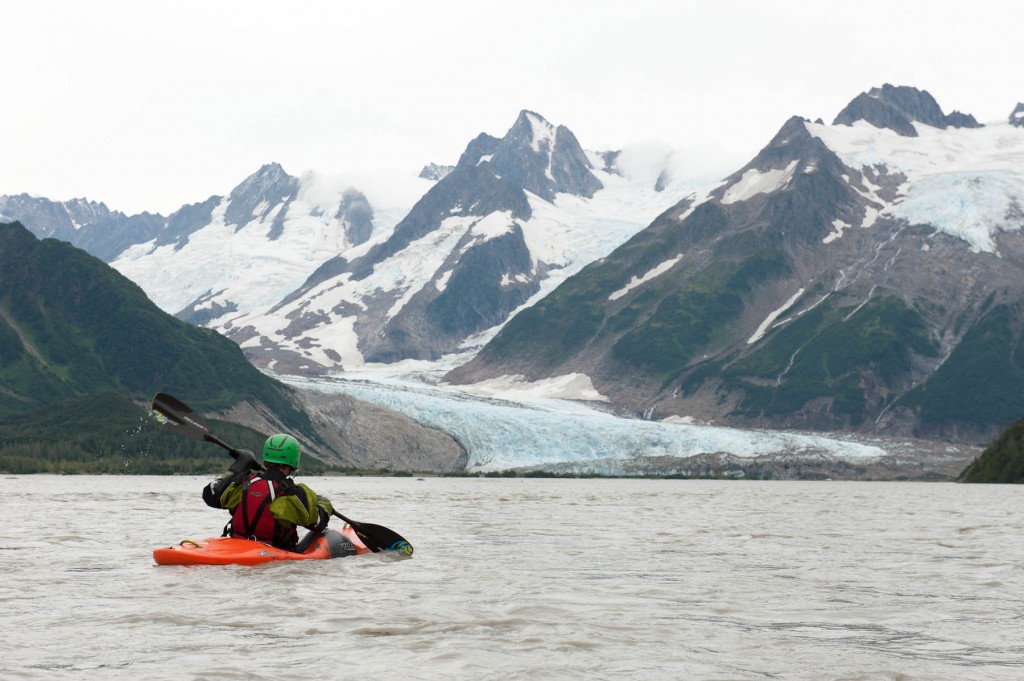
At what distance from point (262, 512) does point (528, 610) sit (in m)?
8.17

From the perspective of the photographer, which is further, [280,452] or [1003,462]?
[1003,462]

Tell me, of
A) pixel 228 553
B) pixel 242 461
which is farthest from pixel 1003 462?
pixel 242 461

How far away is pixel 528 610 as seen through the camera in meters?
21.6

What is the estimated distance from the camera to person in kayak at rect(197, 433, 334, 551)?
2670 cm

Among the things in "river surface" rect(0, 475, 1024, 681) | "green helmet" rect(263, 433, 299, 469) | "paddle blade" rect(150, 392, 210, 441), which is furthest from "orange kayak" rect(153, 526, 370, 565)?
"paddle blade" rect(150, 392, 210, 441)

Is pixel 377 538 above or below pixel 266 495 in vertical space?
below

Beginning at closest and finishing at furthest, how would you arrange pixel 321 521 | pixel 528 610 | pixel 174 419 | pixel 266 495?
pixel 528 610
pixel 266 495
pixel 321 521
pixel 174 419

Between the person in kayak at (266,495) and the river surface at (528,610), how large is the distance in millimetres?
920

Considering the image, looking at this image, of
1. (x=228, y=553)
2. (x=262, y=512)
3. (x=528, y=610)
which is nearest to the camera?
(x=528, y=610)

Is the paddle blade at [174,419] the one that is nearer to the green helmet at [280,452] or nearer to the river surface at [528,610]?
the river surface at [528,610]

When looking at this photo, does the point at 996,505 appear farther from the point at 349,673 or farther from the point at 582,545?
the point at 349,673

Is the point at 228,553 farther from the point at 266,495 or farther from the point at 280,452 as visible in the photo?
the point at 280,452

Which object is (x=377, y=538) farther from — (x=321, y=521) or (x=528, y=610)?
(x=528, y=610)

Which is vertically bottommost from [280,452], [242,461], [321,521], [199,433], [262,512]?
[321,521]
